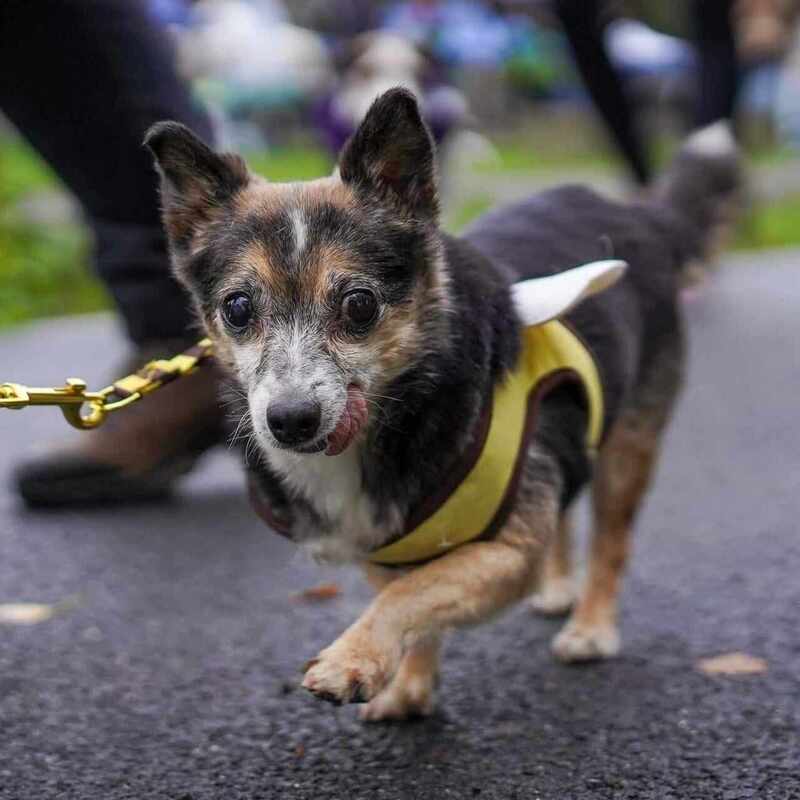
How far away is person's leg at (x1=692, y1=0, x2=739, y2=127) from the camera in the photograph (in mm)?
7258

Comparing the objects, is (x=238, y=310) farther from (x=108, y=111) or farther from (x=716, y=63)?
(x=716, y=63)

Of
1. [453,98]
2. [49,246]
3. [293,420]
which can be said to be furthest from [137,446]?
[49,246]

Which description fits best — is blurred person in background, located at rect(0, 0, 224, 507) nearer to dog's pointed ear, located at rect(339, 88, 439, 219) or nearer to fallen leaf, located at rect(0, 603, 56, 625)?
fallen leaf, located at rect(0, 603, 56, 625)

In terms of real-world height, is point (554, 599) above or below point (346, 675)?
below

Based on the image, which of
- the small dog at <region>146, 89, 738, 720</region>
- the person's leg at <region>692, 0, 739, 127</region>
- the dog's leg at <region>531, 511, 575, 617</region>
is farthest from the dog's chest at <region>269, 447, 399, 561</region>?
the person's leg at <region>692, 0, 739, 127</region>

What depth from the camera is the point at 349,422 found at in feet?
8.28

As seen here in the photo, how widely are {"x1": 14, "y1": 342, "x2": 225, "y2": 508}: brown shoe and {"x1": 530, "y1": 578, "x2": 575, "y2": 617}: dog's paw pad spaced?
49.2 inches

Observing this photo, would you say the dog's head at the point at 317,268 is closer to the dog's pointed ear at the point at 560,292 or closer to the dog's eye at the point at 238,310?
the dog's eye at the point at 238,310

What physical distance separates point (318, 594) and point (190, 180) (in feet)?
4.06

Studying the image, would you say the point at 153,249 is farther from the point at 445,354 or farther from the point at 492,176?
the point at 492,176

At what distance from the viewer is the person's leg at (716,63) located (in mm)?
7258

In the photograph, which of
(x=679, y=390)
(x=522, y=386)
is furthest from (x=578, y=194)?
(x=522, y=386)

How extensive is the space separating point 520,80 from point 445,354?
20615 millimetres

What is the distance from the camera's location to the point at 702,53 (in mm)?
7371
